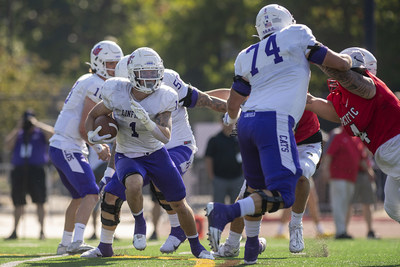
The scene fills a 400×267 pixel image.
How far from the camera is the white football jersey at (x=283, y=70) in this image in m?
5.62

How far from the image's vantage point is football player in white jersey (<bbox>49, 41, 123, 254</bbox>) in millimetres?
7695

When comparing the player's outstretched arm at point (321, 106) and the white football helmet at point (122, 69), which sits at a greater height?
the white football helmet at point (122, 69)

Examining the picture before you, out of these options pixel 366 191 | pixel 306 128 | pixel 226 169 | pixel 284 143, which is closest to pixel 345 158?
pixel 366 191

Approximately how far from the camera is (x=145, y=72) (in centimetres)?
633

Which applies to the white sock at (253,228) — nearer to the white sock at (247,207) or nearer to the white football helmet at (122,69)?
the white sock at (247,207)

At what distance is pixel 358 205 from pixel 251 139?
11786 millimetres

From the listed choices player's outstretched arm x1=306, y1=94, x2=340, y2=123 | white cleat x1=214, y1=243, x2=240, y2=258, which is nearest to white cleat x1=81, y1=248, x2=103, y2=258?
white cleat x1=214, y1=243, x2=240, y2=258

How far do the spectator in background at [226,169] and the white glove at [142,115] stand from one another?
5.93 m

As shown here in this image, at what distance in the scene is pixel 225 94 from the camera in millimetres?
7461

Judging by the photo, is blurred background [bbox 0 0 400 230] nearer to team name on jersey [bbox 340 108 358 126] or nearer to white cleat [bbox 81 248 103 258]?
team name on jersey [bbox 340 108 358 126]

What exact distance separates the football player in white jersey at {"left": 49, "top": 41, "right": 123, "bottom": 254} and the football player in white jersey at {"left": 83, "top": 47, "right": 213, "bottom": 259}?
3.70 ft

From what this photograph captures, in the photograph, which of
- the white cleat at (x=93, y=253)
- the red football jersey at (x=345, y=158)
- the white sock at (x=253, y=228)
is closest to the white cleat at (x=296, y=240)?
the white sock at (x=253, y=228)

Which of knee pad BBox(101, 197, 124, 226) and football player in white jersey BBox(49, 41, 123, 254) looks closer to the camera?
knee pad BBox(101, 197, 124, 226)

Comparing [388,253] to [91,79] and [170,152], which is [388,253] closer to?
[170,152]
